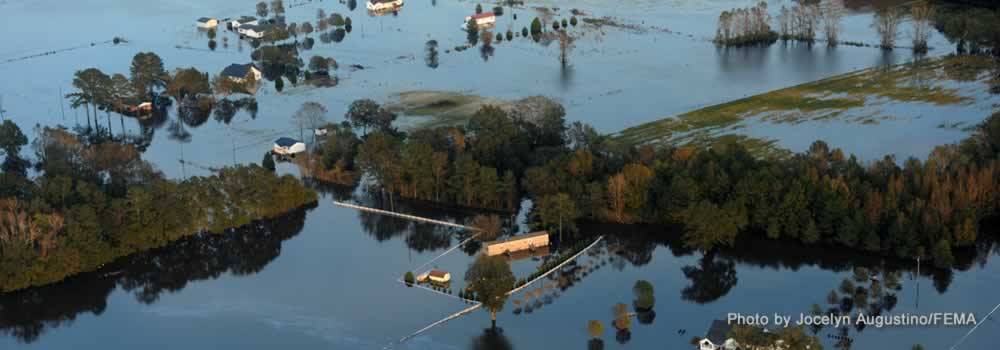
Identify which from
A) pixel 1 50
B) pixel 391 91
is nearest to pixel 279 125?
pixel 391 91

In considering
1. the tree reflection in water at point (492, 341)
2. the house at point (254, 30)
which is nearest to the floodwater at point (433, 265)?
the tree reflection in water at point (492, 341)

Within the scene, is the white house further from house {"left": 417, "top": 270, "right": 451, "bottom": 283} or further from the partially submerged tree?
the partially submerged tree

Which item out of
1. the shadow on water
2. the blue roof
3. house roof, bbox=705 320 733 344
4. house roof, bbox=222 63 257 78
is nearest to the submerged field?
the blue roof

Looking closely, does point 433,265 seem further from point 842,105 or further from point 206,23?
point 206,23

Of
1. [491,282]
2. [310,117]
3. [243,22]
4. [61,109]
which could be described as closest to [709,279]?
[491,282]

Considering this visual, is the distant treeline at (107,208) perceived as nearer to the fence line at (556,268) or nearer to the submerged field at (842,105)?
the fence line at (556,268)
